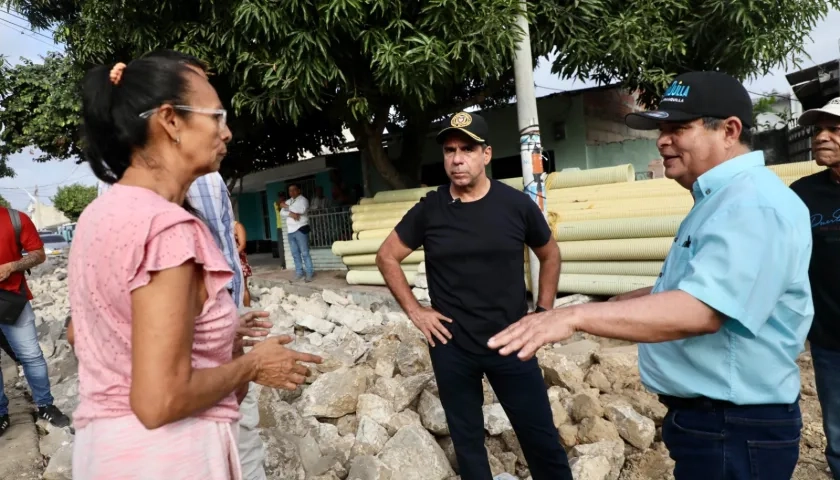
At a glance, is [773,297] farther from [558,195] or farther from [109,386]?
[558,195]

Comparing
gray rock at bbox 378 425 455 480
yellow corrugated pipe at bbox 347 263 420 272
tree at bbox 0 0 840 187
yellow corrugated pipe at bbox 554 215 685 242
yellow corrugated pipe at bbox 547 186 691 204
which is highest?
tree at bbox 0 0 840 187

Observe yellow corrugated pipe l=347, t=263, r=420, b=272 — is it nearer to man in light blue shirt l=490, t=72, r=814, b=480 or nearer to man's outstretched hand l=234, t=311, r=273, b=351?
man's outstretched hand l=234, t=311, r=273, b=351

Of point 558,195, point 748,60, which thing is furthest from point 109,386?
point 748,60

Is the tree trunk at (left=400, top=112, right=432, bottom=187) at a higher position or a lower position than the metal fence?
higher

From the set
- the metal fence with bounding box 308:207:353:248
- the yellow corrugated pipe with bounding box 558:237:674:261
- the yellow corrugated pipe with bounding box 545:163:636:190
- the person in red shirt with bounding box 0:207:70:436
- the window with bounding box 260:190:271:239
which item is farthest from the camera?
the window with bounding box 260:190:271:239

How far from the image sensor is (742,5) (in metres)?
6.91

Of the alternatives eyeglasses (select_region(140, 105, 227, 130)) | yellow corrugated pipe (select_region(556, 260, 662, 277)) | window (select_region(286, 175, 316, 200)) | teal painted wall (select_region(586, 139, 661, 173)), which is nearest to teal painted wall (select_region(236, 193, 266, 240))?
window (select_region(286, 175, 316, 200))

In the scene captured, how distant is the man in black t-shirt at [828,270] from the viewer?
2557 mm

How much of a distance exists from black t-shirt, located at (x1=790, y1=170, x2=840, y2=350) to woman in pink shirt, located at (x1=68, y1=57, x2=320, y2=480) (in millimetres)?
2577

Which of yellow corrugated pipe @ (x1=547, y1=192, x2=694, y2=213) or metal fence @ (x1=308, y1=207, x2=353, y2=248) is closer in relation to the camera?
yellow corrugated pipe @ (x1=547, y1=192, x2=694, y2=213)

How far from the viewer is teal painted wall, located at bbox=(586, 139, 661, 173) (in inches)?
409

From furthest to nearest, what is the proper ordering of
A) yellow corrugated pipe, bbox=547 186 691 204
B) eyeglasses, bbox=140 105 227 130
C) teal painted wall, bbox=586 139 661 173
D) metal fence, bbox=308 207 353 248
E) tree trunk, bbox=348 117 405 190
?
teal painted wall, bbox=586 139 661 173, metal fence, bbox=308 207 353 248, tree trunk, bbox=348 117 405 190, yellow corrugated pipe, bbox=547 186 691 204, eyeglasses, bbox=140 105 227 130

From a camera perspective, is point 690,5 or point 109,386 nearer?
point 109,386

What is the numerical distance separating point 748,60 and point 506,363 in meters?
7.31
